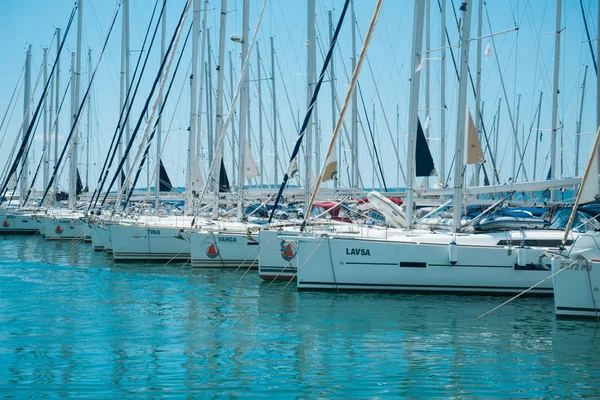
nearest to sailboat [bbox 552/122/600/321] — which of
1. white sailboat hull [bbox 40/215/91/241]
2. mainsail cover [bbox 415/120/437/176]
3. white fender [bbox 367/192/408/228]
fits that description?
mainsail cover [bbox 415/120/437/176]

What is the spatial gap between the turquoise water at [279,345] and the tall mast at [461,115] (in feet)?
9.65

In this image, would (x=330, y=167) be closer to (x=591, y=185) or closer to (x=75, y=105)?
(x=591, y=185)

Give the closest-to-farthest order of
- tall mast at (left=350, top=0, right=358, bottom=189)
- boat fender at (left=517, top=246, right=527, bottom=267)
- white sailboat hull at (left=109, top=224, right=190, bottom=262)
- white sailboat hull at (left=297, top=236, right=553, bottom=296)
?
boat fender at (left=517, top=246, right=527, bottom=267), white sailboat hull at (left=297, top=236, right=553, bottom=296), white sailboat hull at (left=109, top=224, right=190, bottom=262), tall mast at (left=350, top=0, right=358, bottom=189)

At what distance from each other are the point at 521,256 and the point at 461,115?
4534 millimetres

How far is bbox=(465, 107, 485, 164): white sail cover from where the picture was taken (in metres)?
20.0

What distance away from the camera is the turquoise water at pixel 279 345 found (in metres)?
10.8

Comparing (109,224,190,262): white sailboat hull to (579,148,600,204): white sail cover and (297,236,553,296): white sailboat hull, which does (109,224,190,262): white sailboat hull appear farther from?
(579,148,600,204): white sail cover

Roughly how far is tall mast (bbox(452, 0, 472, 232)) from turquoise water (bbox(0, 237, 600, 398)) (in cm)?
294

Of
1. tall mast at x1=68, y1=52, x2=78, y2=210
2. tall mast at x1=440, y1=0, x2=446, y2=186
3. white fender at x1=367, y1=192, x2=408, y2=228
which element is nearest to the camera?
white fender at x1=367, y1=192, x2=408, y2=228

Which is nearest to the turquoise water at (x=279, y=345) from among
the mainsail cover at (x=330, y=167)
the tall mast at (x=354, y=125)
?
the mainsail cover at (x=330, y=167)

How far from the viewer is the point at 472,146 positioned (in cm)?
2003

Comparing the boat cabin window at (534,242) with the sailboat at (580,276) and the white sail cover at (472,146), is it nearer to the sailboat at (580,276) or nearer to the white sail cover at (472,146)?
the white sail cover at (472,146)

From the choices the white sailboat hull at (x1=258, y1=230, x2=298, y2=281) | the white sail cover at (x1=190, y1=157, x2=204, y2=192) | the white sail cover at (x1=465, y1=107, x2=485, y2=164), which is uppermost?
the white sail cover at (x1=465, y1=107, x2=485, y2=164)

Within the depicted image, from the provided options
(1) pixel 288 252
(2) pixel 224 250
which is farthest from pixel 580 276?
(2) pixel 224 250
